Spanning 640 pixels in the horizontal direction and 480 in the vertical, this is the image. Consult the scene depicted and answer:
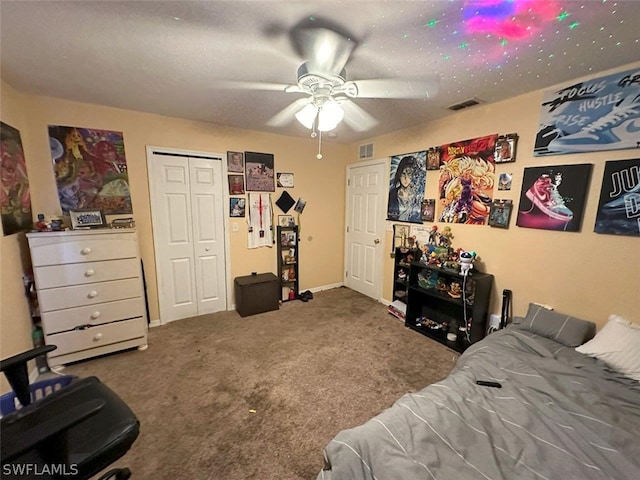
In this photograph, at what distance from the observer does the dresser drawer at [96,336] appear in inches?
90.3

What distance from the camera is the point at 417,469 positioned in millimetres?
964

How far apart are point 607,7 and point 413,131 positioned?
2.09 meters

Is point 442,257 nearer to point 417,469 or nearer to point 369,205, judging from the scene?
point 369,205

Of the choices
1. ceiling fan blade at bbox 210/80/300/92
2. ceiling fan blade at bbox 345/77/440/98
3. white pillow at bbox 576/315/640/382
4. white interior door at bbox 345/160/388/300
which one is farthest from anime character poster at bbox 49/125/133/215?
white pillow at bbox 576/315/640/382

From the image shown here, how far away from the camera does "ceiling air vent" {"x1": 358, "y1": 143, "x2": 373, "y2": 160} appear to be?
397cm

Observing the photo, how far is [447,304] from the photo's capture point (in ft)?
9.88

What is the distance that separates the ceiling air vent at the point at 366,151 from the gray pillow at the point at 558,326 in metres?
2.79

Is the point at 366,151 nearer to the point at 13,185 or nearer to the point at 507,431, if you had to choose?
the point at 507,431

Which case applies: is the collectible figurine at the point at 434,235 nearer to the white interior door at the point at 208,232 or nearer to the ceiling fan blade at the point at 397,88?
the ceiling fan blade at the point at 397,88

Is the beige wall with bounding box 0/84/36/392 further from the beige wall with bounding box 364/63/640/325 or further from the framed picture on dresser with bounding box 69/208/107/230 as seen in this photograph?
the beige wall with bounding box 364/63/640/325

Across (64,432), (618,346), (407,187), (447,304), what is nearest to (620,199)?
(618,346)

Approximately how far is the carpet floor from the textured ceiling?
95.8 inches

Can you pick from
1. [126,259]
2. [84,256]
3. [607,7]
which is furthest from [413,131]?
[84,256]

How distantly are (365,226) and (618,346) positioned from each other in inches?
114
